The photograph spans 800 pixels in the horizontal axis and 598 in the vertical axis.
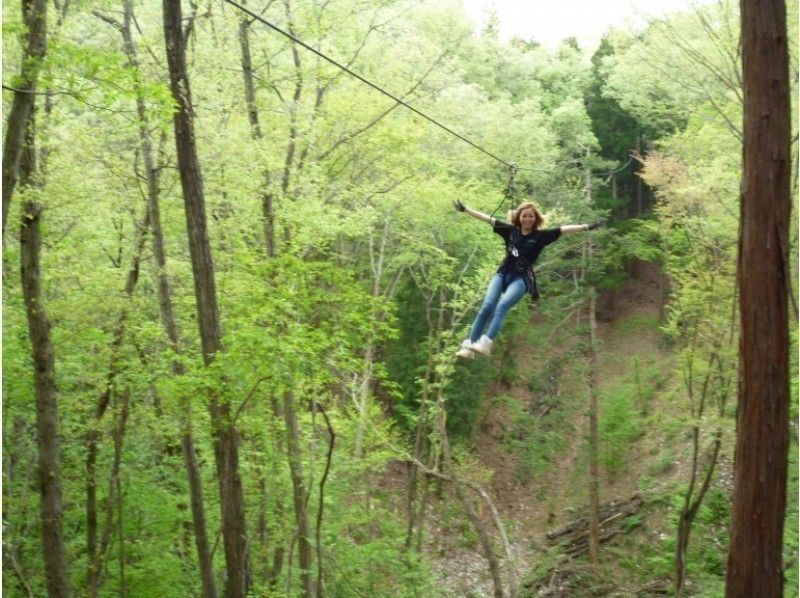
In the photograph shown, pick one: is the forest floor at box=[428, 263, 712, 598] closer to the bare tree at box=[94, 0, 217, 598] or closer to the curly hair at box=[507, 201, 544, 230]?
the bare tree at box=[94, 0, 217, 598]

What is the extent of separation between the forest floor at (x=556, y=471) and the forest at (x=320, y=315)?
0.12 m

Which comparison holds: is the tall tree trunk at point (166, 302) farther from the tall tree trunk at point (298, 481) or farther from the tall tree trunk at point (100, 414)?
the tall tree trunk at point (298, 481)

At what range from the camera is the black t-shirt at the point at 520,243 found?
23.4 feet

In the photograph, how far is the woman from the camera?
711 centimetres

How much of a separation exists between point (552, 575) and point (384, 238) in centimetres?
821

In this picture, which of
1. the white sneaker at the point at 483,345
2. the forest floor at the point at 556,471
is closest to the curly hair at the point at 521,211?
the white sneaker at the point at 483,345

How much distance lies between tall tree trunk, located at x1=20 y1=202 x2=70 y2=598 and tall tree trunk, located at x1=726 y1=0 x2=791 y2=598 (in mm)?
6683

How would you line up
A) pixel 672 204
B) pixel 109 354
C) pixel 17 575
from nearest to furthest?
pixel 109 354 → pixel 17 575 → pixel 672 204

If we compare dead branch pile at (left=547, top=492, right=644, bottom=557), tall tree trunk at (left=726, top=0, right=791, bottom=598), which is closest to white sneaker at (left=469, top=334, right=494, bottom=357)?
tall tree trunk at (left=726, top=0, right=791, bottom=598)

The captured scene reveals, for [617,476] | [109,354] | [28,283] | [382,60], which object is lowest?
[617,476]

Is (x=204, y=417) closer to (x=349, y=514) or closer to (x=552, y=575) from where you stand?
(x=349, y=514)

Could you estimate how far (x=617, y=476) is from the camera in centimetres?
2230

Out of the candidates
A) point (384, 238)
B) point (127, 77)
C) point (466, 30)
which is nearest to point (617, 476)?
point (384, 238)

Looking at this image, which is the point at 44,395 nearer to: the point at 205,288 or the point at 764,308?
the point at 205,288
